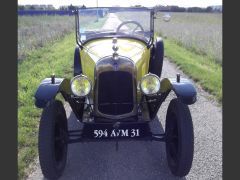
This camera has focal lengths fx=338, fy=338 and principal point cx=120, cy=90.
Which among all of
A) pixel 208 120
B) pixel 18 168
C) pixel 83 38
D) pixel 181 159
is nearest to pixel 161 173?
pixel 181 159

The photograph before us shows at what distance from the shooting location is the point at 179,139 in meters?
3.70

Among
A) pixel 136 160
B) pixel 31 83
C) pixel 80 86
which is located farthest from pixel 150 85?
pixel 31 83

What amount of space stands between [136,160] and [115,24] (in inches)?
89.0

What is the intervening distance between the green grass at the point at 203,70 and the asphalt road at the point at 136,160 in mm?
1938

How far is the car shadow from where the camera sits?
3809 mm

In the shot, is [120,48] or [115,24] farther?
[115,24]

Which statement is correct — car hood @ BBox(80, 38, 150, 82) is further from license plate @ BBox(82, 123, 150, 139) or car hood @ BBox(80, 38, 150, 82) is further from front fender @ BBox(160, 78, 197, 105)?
license plate @ BBox(82, 123, 150, 139)

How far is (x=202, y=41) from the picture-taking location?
574 inches

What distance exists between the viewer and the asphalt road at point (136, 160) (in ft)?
12.5

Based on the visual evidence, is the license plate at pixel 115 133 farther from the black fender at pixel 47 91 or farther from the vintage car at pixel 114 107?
the black fender at pixel 47 91

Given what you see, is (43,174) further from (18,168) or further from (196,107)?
(196,107)

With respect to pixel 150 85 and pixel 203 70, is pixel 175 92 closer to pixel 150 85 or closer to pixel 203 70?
pixel 150 85

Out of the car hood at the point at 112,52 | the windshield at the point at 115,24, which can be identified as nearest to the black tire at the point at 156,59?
the windshield at the point at 115,24

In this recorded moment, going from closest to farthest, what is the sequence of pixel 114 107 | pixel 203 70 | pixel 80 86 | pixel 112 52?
pixel 80 86
pixel 114 107
pixel 112 52
pixel 203 70
